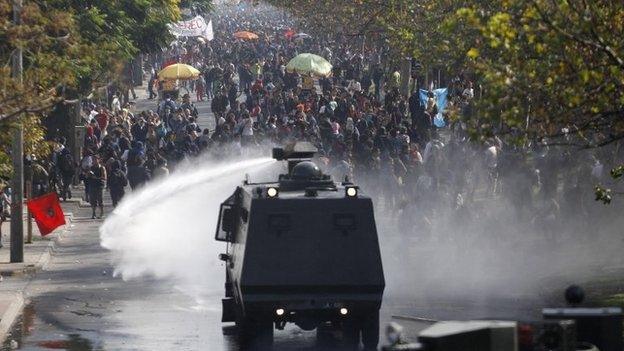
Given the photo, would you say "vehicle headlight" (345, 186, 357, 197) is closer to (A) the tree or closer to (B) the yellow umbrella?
(A) the tree

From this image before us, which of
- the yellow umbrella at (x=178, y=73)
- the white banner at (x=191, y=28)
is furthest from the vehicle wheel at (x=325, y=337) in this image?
the white banner at (x=191, y=28)

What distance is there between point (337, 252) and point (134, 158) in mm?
20839

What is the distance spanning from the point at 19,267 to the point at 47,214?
3634 millimetres

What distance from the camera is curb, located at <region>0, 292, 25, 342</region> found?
21.1 m

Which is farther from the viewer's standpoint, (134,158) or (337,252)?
(134,158)

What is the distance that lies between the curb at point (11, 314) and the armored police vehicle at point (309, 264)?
401 centimetres

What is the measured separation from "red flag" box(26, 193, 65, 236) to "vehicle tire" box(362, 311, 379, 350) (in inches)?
554

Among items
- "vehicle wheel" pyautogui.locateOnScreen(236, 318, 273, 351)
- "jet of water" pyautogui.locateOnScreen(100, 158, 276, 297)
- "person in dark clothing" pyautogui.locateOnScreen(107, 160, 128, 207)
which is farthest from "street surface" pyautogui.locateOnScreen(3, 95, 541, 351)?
"person in dark clothing" pyautogui.locateOnScreen(107, 160, 128, 207)

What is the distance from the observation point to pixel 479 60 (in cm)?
1755

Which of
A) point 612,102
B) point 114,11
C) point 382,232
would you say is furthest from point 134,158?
point 612,102

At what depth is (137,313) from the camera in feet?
75.1

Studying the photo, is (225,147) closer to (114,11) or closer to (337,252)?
(114,11)

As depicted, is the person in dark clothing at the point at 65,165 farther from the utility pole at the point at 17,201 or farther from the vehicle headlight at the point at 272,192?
the vehicle headlight at the point at 272,192

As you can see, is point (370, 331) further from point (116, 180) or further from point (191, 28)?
point (191, 28)
